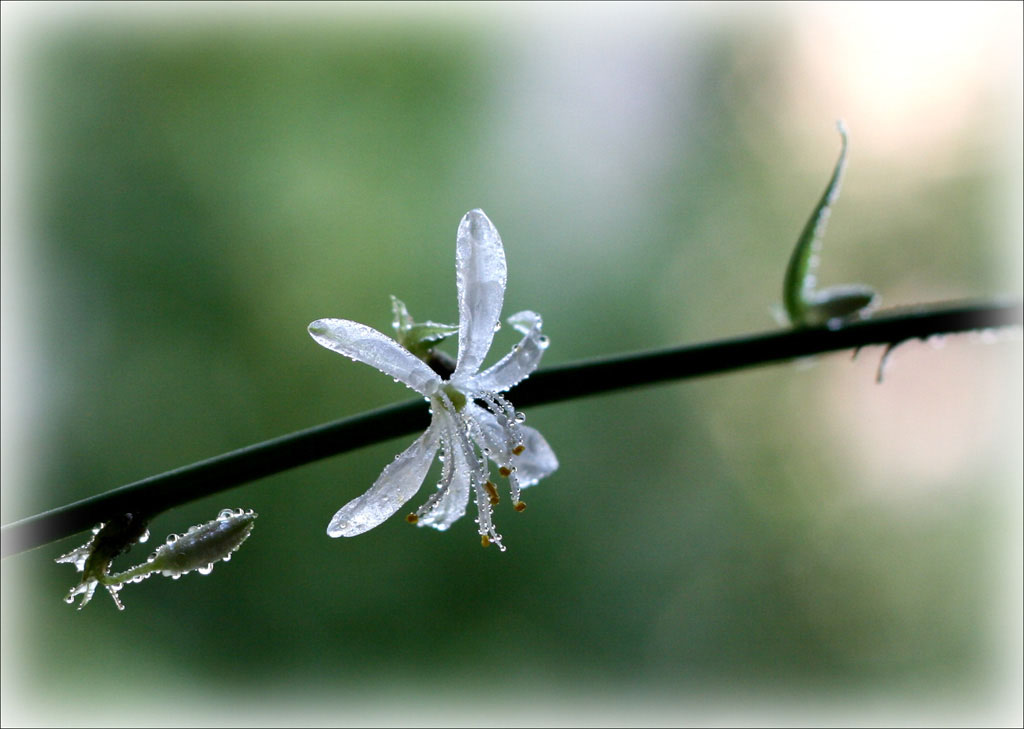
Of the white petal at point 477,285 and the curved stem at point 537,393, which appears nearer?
the curved stem at point 537,393

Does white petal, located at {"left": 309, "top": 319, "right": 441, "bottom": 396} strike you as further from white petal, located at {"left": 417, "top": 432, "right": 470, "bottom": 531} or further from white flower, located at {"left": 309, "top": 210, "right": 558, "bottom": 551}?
white petal, located at {"left": 417, "top": 432, "right": 470, "bottom": 531}

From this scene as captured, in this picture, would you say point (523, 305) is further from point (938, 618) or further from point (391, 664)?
point (938, 618)

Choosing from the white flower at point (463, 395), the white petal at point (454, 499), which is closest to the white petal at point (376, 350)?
the white flower at point (463, 395)

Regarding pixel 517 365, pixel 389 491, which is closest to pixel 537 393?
pixel 517 365

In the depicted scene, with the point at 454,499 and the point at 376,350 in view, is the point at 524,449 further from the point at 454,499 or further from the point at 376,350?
the point at 376,350

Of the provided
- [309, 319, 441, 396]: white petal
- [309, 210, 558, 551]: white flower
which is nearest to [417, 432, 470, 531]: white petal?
[309, 210, 558, 551]: white flower

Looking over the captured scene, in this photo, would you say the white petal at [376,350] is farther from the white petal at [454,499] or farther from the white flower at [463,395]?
the white petal at [454,499]

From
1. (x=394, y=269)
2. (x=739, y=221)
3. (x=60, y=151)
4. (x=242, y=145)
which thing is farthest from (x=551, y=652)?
(x=60, y=151)
